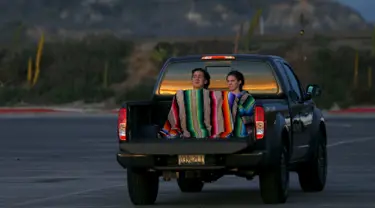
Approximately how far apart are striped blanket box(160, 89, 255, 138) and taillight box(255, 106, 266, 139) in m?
0.17

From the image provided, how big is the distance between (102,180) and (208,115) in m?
5.64

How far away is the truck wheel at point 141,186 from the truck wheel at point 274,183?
52.1 inches

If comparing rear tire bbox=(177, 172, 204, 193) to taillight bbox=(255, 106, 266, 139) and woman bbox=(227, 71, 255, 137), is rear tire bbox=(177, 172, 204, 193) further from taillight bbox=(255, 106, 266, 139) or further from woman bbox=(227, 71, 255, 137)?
taillight bbox=(255, 106, 266, 139)

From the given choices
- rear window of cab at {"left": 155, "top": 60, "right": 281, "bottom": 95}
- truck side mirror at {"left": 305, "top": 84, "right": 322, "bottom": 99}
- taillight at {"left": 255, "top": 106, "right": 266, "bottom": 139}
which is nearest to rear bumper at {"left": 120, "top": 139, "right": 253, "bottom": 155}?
taillight at {"left": 255, "top": 106, "right": 266, "bottom": 139}

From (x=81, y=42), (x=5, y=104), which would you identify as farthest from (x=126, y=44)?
(x=5, y=104)

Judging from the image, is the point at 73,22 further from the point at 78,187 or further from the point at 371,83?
the point at 78,187

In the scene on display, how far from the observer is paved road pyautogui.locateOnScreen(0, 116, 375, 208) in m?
18.3

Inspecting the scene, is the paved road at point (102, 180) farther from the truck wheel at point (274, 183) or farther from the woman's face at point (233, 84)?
the woman's face at point (233, 84)

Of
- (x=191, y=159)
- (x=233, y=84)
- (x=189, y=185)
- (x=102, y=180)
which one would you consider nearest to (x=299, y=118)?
(x=233, y=84)

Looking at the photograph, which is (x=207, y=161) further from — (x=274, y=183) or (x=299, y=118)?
(x=299, y=118)

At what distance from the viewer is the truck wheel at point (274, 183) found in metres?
17.4

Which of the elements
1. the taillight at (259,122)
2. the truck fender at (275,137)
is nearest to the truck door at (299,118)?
the truck fender at (275,137)

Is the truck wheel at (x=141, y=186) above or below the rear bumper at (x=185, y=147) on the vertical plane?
below

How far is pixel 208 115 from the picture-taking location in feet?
56.6
